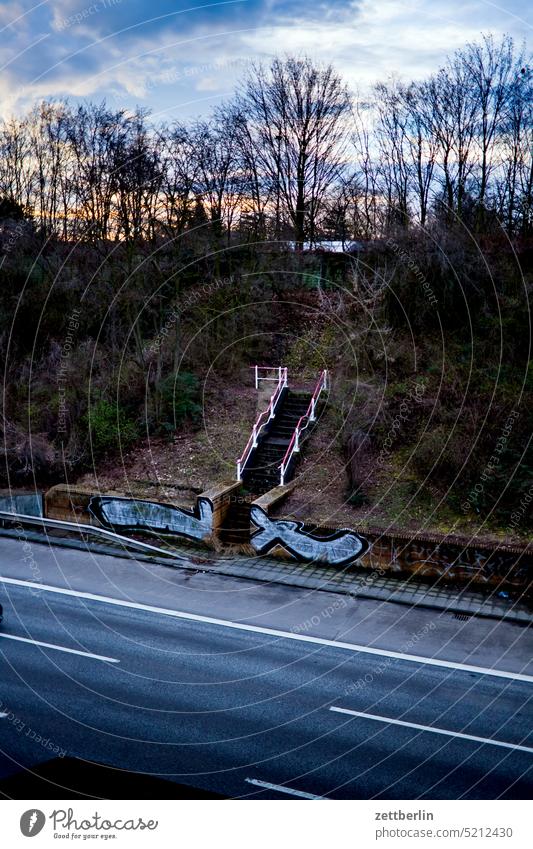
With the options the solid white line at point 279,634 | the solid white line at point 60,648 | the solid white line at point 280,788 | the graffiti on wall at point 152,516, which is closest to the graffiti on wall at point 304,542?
the graffiti on wall at point 152,516

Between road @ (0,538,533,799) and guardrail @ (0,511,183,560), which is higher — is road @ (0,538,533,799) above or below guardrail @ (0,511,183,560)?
below

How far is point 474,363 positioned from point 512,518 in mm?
8043

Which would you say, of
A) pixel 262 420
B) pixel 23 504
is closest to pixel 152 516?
pixel 23 504

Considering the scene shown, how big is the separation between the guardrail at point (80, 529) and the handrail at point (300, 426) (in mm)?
4465

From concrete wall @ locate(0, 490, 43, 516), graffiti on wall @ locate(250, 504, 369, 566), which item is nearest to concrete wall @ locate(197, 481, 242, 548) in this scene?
graffiti on wall @ locate(250, 504, 369, 566)

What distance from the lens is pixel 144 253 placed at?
2816cm

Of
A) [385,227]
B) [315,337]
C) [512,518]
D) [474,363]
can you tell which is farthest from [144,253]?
[512,518]

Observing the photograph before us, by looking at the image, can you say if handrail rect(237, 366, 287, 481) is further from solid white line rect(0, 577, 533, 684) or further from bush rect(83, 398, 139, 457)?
solid white line rect(0, 577, 533, 684)

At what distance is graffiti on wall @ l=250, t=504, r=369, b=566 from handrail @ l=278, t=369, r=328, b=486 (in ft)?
7.87

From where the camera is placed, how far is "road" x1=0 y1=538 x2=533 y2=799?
9.40 meters

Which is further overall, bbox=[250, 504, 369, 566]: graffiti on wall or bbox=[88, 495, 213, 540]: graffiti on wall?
bbox=[88, 495, 213, 540]: graffiti on wall

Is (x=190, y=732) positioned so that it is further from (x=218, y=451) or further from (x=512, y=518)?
(x=218, y=451)

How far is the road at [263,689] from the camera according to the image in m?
9.40

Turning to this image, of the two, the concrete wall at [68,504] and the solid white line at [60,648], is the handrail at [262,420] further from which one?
the solid white line at [60,648]
